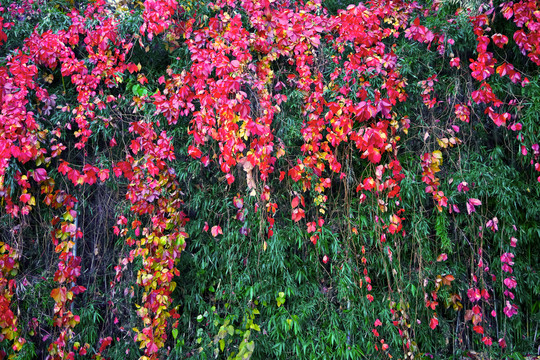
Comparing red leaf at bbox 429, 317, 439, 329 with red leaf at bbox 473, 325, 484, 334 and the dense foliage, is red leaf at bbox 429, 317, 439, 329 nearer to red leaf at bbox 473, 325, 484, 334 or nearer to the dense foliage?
the dense foliage

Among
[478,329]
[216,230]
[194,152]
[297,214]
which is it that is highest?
[194,152]

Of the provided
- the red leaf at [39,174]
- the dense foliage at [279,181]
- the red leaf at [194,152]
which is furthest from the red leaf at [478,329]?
the red leaf at [39,174]

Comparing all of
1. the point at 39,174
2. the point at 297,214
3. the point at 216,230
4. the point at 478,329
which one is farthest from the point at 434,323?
the point at 39,174

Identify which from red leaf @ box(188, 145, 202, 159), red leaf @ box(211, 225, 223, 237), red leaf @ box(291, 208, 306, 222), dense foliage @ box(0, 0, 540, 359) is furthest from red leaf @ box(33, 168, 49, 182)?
red leaf @ box(291, 208, 306, 222)

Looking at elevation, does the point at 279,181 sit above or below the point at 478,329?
above

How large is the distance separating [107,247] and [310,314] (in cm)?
131

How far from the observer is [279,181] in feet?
7.13

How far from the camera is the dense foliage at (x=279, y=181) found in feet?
6.48

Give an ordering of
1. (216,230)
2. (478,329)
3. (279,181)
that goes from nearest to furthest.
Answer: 1. (478,329)
2. (216,230)
3. (279,181)

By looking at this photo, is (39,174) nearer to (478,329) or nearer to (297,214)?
(297,214)

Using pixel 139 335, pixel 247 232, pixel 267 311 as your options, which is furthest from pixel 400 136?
pixel 139 335

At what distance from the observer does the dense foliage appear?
197cm

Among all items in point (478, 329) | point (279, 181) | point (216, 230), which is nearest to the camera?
point (478, 329)

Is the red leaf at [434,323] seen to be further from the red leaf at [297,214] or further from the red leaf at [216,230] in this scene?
the red leaf at [216,230]
